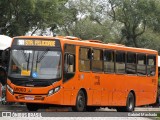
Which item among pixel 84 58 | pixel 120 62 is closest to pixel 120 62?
pixel 120 62

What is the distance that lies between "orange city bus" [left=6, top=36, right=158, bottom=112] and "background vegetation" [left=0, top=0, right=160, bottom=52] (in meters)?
14.7

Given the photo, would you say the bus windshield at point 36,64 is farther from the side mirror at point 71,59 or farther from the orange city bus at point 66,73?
the side mirror at point 71,59

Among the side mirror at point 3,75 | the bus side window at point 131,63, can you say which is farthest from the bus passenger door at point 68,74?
the bus side window at point 131,63

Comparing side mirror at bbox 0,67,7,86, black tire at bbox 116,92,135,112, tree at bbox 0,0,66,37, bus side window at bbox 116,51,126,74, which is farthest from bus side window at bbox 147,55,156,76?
tree at bbox 0,0,66,37

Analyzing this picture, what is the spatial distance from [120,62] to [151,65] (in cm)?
374

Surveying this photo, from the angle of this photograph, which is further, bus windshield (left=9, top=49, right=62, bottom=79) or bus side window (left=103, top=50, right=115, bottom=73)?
bus side window (left=103, top=50, right=115, bottom=73)

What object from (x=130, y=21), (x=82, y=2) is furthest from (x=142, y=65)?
(x=82, y=2)

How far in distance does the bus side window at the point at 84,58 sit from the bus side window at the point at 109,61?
4.76ft

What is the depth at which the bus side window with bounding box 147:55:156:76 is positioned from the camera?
30.9 m

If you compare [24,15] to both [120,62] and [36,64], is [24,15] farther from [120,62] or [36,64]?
[36,64]

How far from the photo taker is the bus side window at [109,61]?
26506 millimetres

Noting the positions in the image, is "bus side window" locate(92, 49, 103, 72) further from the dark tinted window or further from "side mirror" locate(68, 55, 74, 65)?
"side mirror" locate(68, 55, 74, 65)

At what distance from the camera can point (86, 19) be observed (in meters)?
76.5

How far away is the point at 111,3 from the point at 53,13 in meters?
18.5
